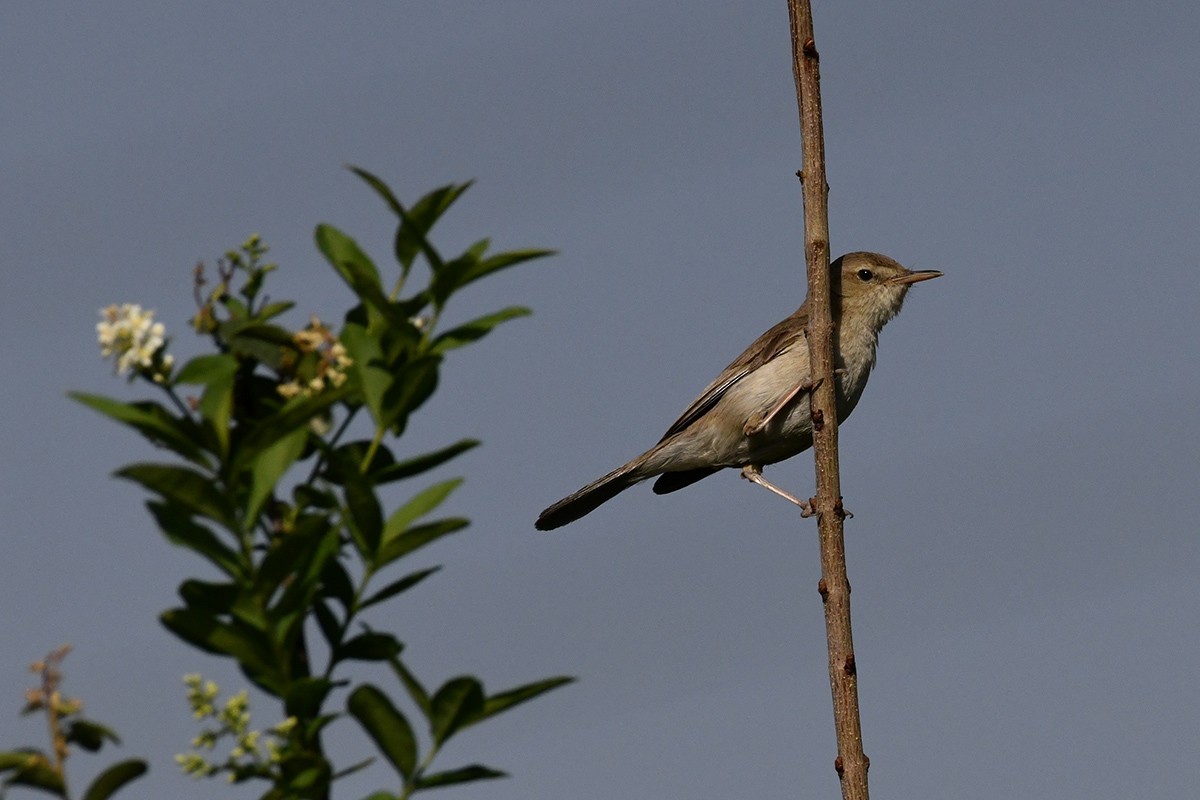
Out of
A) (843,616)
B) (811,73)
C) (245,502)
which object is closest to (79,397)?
(245,502)

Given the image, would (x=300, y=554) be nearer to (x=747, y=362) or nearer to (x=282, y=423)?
(x=282, y=423)

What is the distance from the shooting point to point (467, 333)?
6.82 ft

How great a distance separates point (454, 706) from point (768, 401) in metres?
7.32

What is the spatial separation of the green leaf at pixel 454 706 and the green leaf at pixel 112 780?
40 cm

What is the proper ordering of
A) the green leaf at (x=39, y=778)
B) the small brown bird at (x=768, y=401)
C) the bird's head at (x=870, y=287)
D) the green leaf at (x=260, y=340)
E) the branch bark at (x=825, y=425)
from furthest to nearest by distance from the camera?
the bird's head at (x=870, y=287) < the small brown bird at (x=768, y=401) < the branch bark at (x=825, y=425) < the green leaf at (x=260, y=340) < the green leaf at (x=39, y=778)

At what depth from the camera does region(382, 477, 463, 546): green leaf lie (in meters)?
1.96

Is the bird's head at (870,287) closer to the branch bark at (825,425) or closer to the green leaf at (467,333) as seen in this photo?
the branch bark at (825,425)

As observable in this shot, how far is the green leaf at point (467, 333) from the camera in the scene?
2066mm

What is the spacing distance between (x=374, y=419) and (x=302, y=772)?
504mm

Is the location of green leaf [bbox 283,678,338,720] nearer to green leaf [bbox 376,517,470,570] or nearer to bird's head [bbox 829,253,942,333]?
green leaf [bbox 376,517,470,570]

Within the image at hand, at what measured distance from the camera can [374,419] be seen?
1.96m

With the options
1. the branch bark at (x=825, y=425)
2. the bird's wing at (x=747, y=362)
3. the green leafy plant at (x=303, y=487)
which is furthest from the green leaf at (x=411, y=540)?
the bird's wing at (x=747, y=362)

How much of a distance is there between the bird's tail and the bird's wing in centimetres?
40

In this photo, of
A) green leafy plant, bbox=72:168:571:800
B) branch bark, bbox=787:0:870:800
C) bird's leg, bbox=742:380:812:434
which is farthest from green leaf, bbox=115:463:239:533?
bird's leg, bbox=742:380:812:434
